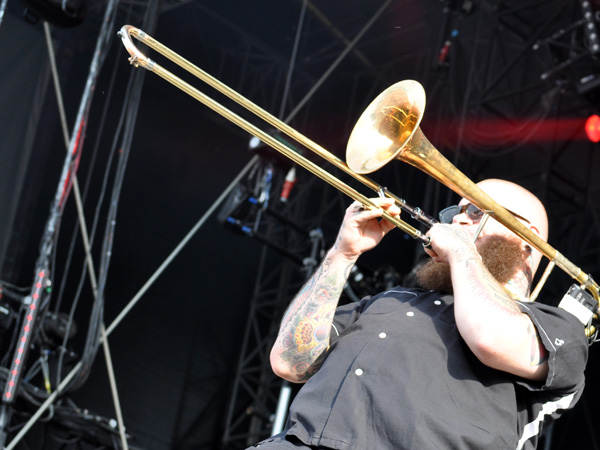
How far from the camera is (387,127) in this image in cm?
229

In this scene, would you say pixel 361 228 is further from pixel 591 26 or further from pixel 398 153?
pixel 591 26

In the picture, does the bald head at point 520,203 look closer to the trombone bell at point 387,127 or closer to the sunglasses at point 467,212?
the sunglasses at point 467,212

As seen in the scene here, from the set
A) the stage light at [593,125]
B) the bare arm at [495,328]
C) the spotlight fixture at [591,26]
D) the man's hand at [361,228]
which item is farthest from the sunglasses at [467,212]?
the stage light at [593,125]

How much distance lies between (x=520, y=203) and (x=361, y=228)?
0.59m

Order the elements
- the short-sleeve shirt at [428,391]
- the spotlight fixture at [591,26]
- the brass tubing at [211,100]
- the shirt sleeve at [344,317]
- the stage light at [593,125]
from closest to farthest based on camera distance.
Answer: the short-sleeve shirt at [428,391] < the brass tubing at [211,100] < the shirt sleeve at [344,317] < the spotlight fixture at [591,26] < the stage light at [593,125]

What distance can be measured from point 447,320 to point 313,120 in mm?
6785

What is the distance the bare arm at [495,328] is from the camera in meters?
1.80

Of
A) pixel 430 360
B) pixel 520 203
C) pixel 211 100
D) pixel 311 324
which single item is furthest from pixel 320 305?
pixel 520 203

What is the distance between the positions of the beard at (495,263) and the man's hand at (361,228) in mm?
191

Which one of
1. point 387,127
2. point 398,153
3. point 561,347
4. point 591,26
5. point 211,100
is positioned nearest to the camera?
point 561,347

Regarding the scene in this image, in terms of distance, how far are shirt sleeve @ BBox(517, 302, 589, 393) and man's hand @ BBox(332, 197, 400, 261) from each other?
49cm

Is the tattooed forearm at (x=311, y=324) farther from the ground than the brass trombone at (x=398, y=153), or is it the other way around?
the brass trombone at (x=398, y=153)

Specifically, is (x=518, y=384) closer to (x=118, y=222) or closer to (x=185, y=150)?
(x=118, y=222)

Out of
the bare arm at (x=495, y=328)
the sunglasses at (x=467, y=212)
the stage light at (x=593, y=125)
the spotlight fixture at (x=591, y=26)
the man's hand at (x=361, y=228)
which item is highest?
the spotlight fixture at (x=591, y=26)
